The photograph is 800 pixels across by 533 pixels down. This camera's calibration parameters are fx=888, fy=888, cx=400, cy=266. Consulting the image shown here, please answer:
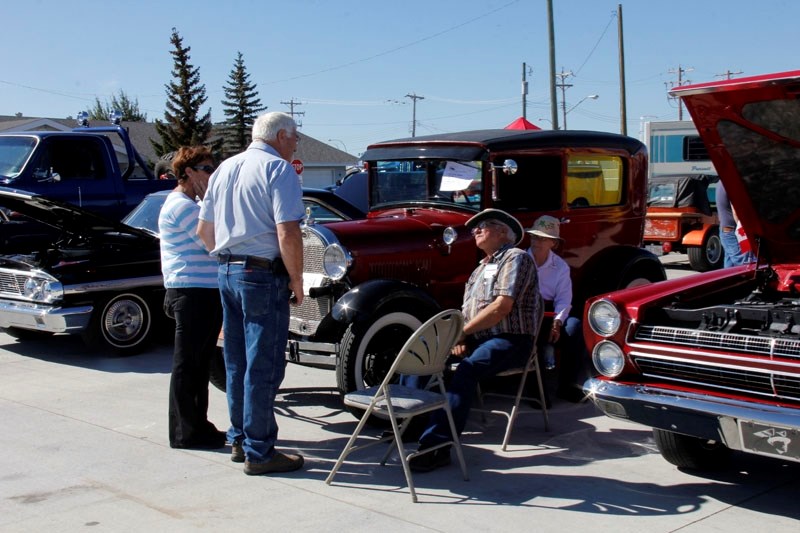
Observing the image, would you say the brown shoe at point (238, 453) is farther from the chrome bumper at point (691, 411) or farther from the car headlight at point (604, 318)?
the car headlight at point (604, 318)

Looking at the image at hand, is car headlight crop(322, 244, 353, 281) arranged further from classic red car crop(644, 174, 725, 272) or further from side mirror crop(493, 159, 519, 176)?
classic red car crop(644, 174, 725, 272)

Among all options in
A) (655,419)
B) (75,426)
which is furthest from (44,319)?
(655,419)

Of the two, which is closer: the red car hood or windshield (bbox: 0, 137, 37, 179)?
the red car hood

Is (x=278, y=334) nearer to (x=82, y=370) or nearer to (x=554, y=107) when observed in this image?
(x=82, y=370)

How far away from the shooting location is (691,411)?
427 cm

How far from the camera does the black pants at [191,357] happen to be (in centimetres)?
557

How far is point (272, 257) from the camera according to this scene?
4969mm

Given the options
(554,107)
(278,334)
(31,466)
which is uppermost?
(554,107)

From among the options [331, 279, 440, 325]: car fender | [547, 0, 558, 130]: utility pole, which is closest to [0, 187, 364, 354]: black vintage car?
[331, 279, 440, 325]: car fender

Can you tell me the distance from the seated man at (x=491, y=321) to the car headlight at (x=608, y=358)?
74 cm

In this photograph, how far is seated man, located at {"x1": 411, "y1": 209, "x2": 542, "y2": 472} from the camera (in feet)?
17.1

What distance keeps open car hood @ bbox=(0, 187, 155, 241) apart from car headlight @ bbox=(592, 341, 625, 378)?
5.38m

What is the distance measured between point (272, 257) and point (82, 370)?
413cm

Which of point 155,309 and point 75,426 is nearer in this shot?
point 75,426
